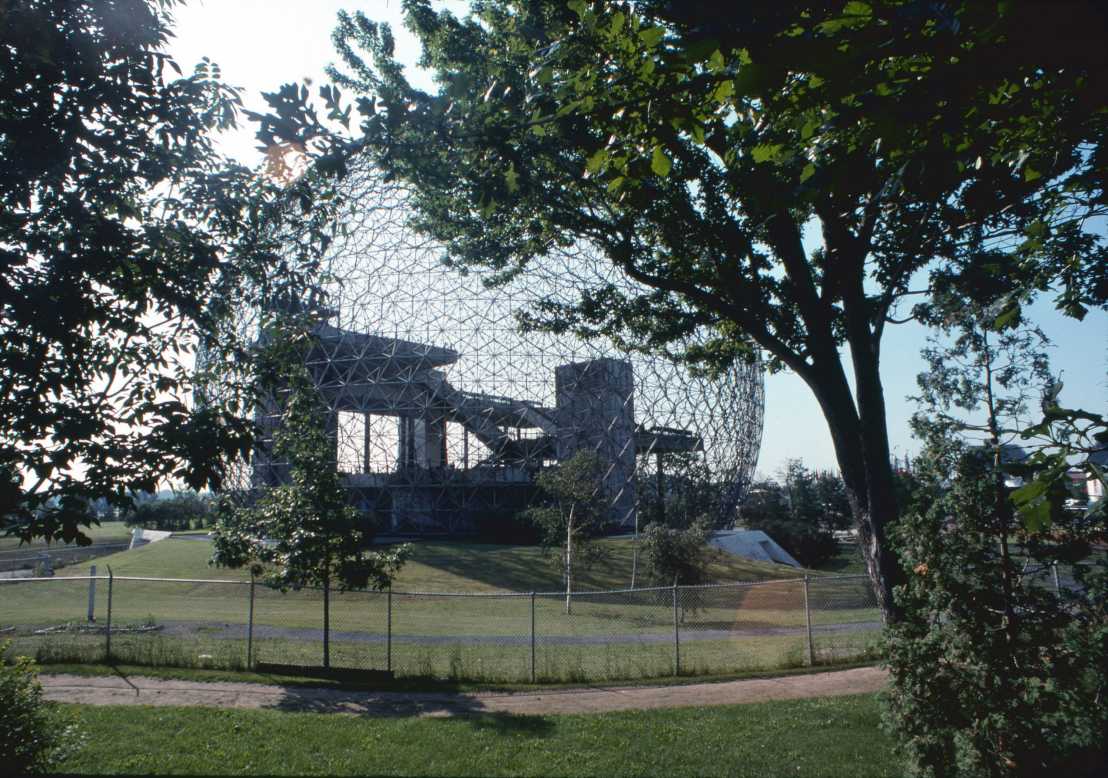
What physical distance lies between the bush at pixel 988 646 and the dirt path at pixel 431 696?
14.2 ft

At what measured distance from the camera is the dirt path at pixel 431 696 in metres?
9.51

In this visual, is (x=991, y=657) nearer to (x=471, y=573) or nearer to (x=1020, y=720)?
(x=1020, y=720)

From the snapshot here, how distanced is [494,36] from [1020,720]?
10258mm

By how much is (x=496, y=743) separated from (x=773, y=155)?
632 centimetres

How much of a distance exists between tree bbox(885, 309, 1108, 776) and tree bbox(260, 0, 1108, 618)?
157 centimetres

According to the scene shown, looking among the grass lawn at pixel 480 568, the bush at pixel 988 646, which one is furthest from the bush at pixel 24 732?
the grass lawn at pixel 480 568

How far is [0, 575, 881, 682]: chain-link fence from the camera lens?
39.9 ft

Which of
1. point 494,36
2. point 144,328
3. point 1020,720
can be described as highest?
point 494,36

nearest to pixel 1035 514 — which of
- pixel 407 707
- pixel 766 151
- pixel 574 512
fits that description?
pixel 766 151

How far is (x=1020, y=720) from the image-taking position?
5270 millimetres

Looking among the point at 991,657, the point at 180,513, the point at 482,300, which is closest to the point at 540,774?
the point at 991,657

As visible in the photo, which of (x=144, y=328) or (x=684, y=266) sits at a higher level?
(x=684, y=266)

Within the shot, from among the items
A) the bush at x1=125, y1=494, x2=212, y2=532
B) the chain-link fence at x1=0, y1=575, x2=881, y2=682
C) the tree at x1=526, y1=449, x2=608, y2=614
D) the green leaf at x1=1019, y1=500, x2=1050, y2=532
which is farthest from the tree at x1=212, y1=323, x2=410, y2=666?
the bush at x1=125, y1=494, x2=212, y2=532

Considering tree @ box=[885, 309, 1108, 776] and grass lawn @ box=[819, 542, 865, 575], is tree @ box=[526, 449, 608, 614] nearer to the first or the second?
grass lawn @ box=[819, 542, 865, 575]
